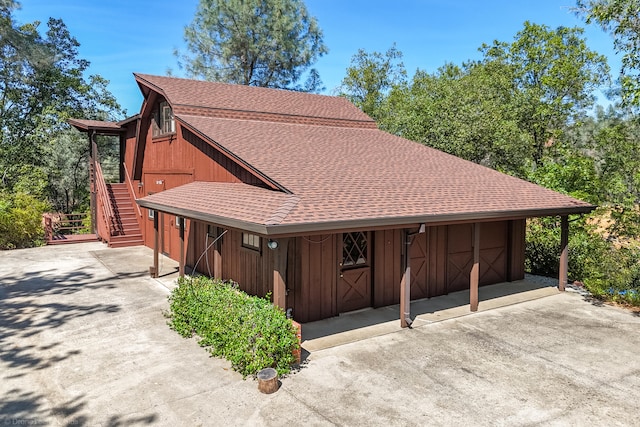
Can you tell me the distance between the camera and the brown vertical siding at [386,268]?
932cm

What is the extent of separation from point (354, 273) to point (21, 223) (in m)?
14.1

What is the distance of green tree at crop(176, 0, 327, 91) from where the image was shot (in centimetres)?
3095

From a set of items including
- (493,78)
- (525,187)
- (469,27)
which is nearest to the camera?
(525,187)

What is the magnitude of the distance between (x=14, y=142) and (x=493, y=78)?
27425mm

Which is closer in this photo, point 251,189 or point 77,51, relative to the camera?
point 251,189

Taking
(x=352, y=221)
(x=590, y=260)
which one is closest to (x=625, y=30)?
(x=590, y=260)

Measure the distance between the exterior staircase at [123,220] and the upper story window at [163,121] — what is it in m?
4.38

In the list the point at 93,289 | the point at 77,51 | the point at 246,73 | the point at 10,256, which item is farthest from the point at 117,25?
the point at 93,289

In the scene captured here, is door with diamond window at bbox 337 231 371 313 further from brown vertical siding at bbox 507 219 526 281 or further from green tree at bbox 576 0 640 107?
green tree at bbox 576 0 640 107

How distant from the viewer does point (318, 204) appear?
7.35 metres

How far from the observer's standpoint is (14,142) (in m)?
25.0

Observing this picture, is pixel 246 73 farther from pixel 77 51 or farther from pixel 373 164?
pixel 373 164

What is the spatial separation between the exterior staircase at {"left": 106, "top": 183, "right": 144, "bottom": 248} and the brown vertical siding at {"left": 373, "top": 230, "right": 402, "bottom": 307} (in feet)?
37.8

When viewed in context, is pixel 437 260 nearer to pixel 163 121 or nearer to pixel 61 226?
pixel 163 121
